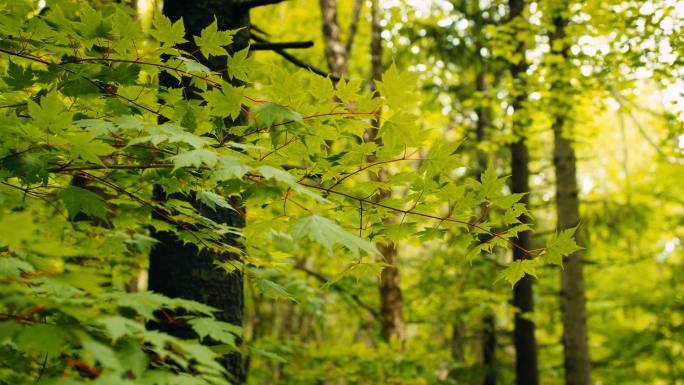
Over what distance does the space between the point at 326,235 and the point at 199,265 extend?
6.41 feet

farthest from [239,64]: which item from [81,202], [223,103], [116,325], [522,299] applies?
[522,299]

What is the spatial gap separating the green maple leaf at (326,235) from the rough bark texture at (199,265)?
1686mm

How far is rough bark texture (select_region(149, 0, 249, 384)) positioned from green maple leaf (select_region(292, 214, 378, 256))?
169 centimetres

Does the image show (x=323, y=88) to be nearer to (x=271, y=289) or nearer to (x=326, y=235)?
(x=326, y=235)

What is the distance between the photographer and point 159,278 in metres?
3.30

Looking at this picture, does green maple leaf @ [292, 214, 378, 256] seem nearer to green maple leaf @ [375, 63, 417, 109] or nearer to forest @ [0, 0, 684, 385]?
forest @ [0, 0, 684, 385]

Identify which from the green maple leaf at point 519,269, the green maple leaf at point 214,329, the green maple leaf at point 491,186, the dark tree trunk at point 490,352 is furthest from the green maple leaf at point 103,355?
the dark tree trunk at point 490,352

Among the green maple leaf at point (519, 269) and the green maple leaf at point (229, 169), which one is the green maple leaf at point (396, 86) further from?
the green maple leaf at point (519, 269)

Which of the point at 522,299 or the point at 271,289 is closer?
the point at 271,289

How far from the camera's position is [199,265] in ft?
10.8

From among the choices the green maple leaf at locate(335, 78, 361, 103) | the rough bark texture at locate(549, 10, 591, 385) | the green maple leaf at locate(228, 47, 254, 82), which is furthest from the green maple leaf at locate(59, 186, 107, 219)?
the rough bark texture at locate(549, 10, 591, 385)

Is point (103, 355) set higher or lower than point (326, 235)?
lower

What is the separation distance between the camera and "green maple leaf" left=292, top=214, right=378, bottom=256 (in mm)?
1517

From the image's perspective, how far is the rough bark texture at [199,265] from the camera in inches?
128
